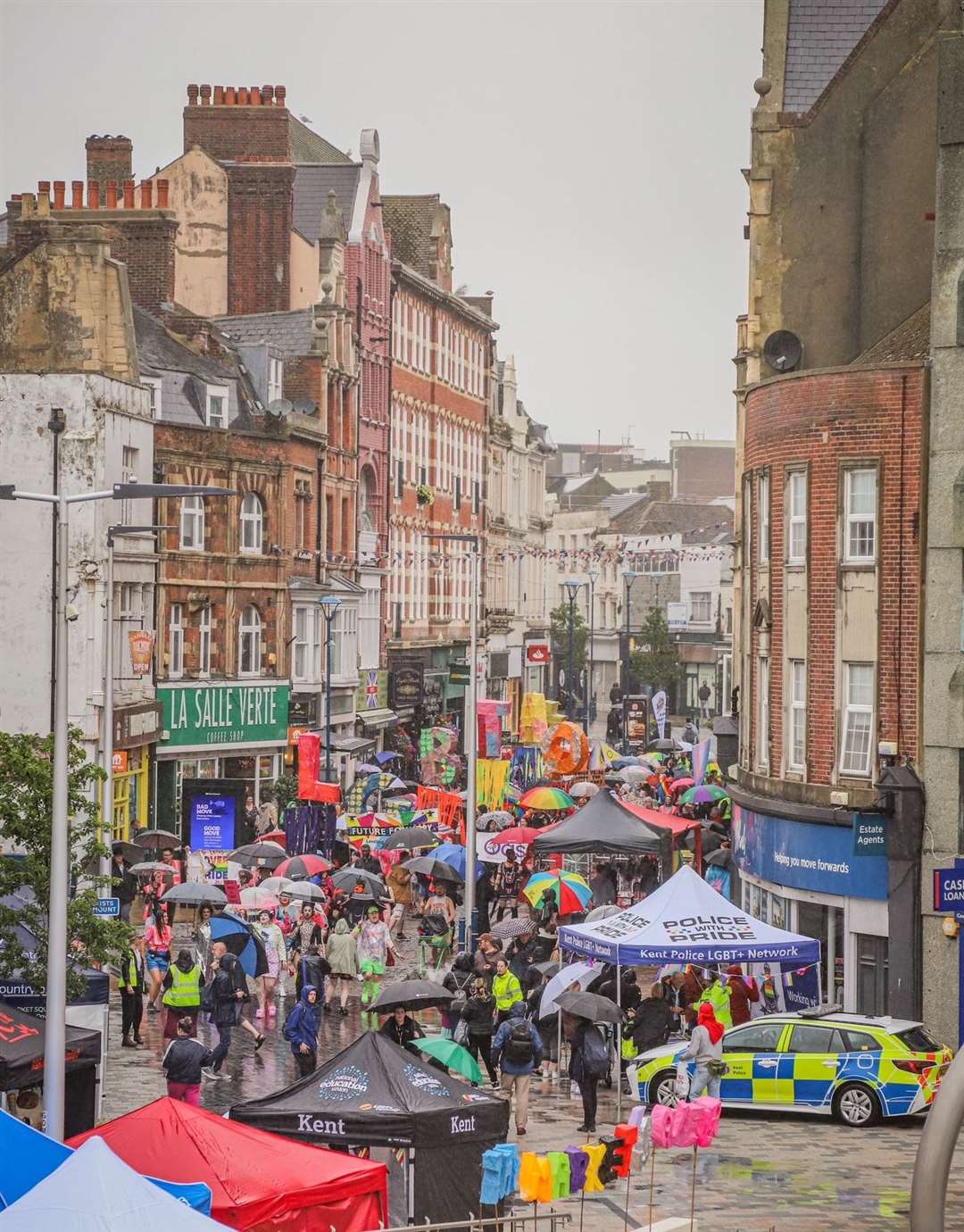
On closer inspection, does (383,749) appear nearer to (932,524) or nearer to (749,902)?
(749,902)

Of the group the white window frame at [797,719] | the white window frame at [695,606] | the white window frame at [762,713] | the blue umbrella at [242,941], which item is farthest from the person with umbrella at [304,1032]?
the white window frame at [695,606]

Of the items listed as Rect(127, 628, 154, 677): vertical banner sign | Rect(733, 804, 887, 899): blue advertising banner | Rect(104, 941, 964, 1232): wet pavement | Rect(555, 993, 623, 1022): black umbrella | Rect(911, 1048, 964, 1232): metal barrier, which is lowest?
Rect(104, 941, 964, 1232): wet pavement

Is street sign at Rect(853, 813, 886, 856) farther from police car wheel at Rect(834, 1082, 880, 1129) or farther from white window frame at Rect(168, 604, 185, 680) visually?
white window frame at Rect(168, 604, 185, 680)

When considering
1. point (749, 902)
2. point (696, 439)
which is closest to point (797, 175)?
point (749, 902)

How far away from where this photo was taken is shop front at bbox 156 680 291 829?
172ft

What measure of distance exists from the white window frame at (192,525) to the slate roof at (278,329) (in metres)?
10.1

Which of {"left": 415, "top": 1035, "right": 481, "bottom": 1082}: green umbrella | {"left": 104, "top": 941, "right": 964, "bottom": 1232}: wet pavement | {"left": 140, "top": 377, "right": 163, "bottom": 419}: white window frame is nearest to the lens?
{"left": 104, "top": 941, "right": 964, "bottom": 1232}: wet pavement

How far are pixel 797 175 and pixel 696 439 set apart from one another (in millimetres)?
134845

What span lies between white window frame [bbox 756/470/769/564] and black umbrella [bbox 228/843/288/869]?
398 inches

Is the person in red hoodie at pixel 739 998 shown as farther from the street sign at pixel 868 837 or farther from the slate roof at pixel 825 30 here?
the slate roof at pixel 825 30

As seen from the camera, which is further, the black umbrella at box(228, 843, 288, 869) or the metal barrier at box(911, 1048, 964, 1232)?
the black umbrella at box(228, 843, 288, 869)

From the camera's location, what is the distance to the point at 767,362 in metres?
38.6

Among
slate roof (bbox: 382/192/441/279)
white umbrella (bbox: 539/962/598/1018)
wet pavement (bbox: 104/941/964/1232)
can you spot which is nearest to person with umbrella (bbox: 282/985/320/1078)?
wet pavement (bbox: 104/941/964/1232)

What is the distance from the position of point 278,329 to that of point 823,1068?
44.2 metres
